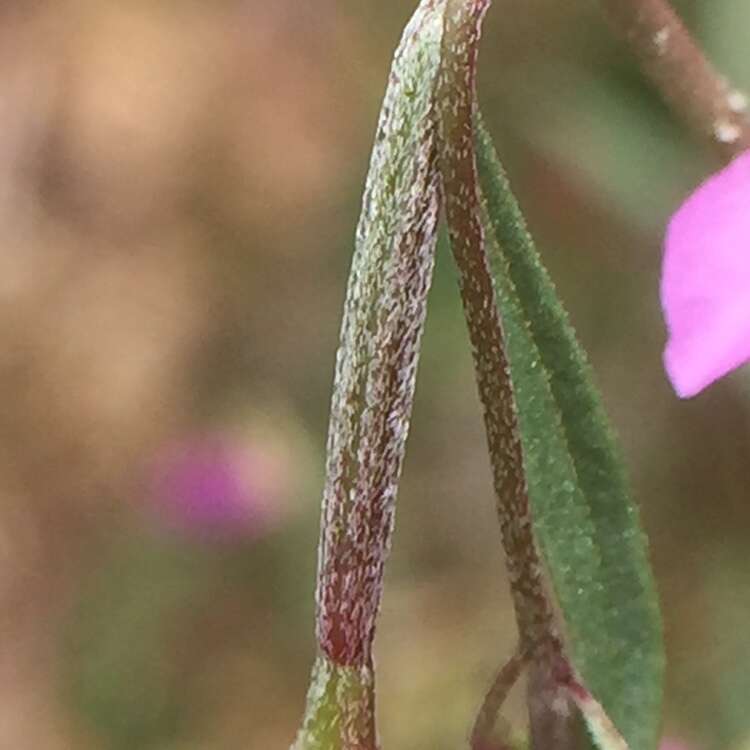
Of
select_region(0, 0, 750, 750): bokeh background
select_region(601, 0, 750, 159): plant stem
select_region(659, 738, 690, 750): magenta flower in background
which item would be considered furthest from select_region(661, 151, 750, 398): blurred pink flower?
select_region(659, 738, 690, 750): magenta flower in background

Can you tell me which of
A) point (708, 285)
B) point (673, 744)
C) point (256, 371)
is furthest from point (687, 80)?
point (256, 371)

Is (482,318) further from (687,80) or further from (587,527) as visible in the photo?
(687,80)

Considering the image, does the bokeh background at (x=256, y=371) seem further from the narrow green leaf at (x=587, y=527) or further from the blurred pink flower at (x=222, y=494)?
the narrow green leaf at (x=587, y=527)

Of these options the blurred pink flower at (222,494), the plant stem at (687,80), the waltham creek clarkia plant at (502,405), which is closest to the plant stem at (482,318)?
the waltham creek clarkia plant at (502,405)

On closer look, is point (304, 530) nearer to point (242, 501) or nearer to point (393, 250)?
point (242, 501)

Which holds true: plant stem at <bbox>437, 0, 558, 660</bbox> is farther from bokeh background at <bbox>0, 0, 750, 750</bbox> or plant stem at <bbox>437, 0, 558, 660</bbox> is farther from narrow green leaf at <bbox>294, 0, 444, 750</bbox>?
bokeh background at <bbox>0, 0, 750, 750</bbox>
